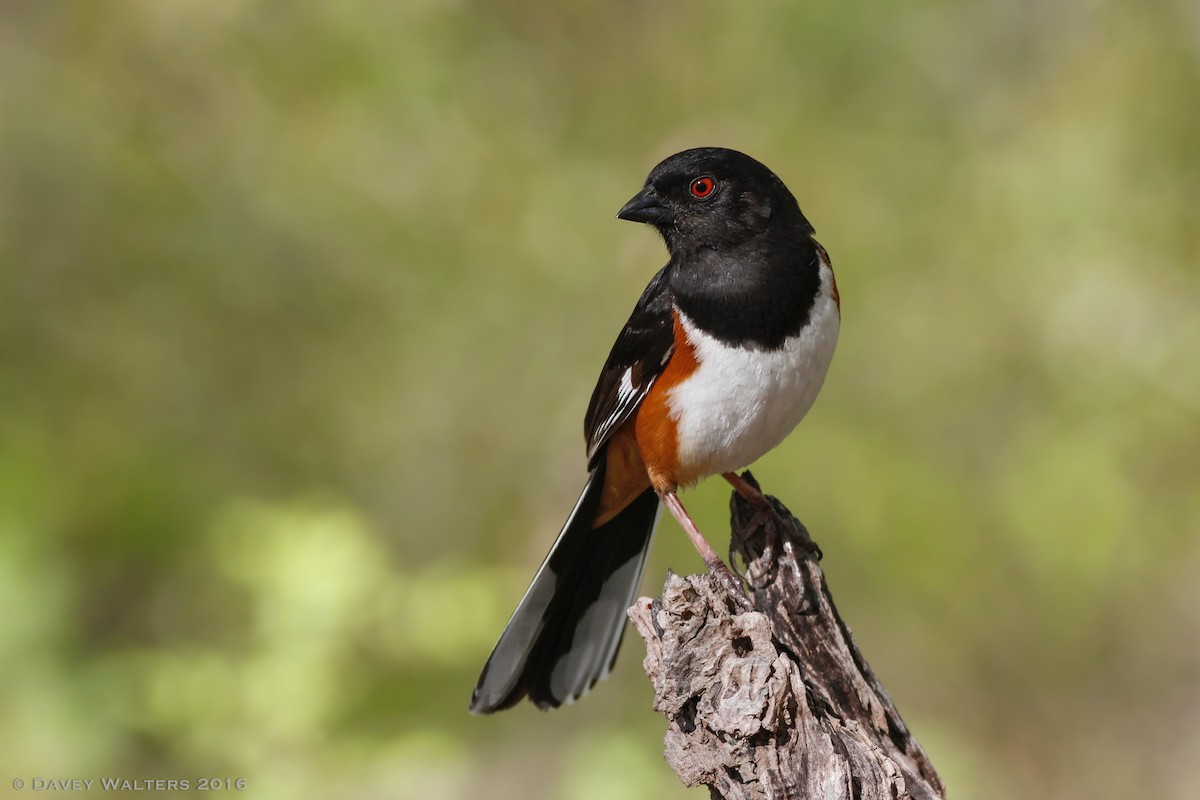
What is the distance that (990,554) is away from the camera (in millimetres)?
5367

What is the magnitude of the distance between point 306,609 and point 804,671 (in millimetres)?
1687

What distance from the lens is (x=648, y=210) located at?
337 cm

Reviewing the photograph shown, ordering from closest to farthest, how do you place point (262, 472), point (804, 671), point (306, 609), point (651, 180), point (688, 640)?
point (688, 640) < point (804, 671) < point (651, 180) < point (306, 609) < point (262, 472)

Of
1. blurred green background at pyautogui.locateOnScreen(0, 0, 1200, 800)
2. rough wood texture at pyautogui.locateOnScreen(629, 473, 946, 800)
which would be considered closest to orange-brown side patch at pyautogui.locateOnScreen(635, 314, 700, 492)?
rough wood texture at pyautogui.locateOnScreen(629, 473, 946, 800)

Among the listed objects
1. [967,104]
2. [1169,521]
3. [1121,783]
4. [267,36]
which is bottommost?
[1121,783]

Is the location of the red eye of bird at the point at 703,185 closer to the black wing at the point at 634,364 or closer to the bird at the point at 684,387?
the bird at the point at 684,387

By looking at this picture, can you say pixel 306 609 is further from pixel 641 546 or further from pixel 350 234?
pixel 350 234

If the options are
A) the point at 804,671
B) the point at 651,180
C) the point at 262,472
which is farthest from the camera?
the point at 262,472

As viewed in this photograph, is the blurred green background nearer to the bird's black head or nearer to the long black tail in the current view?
the long black tail

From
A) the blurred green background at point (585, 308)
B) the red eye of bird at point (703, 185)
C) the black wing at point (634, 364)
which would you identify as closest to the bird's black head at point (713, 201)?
the red eye of bird at point (703, 185)

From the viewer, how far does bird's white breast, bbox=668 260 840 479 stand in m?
3.12

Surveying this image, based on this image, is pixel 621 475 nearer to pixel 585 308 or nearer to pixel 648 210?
pixel 648 210

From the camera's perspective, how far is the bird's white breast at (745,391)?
312cm

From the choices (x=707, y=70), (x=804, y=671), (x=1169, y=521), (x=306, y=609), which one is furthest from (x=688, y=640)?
(x=707, y=70)
